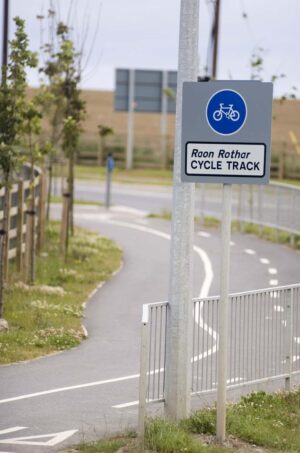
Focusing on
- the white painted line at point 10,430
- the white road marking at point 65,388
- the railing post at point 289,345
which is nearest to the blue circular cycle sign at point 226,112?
the railing post at point 289,345

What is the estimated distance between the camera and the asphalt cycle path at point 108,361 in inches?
436

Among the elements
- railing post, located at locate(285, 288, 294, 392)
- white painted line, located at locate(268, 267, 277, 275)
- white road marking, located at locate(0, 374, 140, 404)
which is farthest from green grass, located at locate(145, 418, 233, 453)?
white painted line, located at locate(268, 267, 277, 275)

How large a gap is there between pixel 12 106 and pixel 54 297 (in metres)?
3.34

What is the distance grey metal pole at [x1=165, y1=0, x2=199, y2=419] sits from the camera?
10891mm

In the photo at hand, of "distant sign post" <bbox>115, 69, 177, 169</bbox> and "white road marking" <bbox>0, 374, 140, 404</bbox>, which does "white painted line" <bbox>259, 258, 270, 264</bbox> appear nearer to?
"white road marking" <bbox>0, 374, 140, 404</bbox>

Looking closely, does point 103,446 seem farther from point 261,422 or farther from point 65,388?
point 65,388

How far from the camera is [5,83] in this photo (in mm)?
17250

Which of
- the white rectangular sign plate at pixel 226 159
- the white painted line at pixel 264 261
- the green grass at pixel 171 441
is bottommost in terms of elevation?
the white painted line at pixel 264 261

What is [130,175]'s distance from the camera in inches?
→ 2202

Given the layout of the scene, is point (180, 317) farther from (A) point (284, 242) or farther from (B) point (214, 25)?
(B) point (214, 25)

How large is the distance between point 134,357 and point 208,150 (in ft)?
17.1

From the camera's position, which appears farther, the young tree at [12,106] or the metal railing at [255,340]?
the young tree at [12,106]

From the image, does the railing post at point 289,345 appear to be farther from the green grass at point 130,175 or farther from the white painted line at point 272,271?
the green grass at point 130,175

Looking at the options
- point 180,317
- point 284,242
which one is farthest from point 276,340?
point 284,242
